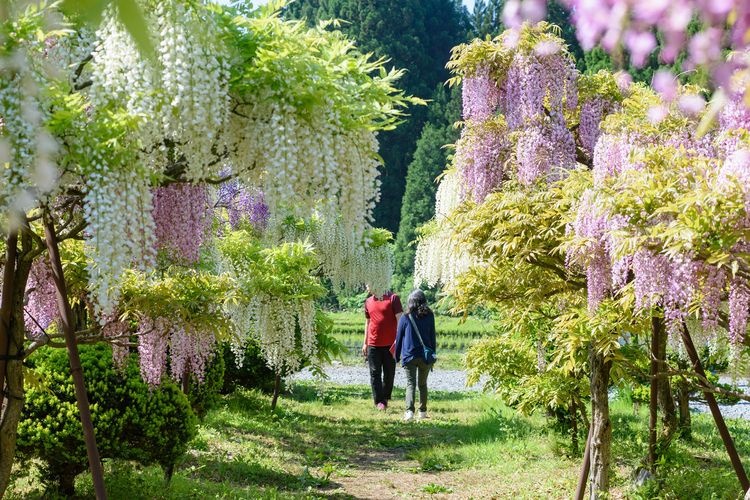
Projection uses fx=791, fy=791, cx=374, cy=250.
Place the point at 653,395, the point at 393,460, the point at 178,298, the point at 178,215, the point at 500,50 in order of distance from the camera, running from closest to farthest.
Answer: the point at 178,215 → the point at 653,395 → the point at 178,298 → the point at 500,50 → the point at 393,460

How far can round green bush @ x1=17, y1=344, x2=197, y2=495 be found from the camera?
185 inches

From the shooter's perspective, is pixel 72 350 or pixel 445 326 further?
pixel 445 326

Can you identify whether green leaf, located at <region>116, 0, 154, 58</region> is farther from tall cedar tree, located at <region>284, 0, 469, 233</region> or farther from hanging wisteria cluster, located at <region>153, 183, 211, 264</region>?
tall cedar tree, located at <region>284, 0, 469, 233</region>

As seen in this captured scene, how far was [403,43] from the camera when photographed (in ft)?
135

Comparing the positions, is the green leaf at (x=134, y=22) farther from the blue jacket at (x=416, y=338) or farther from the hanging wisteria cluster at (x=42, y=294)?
the blue jacket at (x=416, y=338)

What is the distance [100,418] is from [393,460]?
348 centimetres

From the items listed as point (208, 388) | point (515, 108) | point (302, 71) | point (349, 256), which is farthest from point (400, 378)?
point (302, 71)

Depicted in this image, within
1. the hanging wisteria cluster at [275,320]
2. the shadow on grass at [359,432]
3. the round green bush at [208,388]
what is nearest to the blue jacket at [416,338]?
the shadow on grass at [359,432]

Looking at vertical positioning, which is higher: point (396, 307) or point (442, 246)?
point (442, 246)

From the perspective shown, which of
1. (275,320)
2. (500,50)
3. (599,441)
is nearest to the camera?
(599,441)

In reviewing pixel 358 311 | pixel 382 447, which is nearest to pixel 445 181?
pixel 382 447

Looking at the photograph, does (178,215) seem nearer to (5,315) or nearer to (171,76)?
(5,315)

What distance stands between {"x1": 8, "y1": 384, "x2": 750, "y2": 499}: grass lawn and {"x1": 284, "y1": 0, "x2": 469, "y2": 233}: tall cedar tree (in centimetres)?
2915

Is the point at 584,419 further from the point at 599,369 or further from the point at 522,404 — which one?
the point at 599,369
